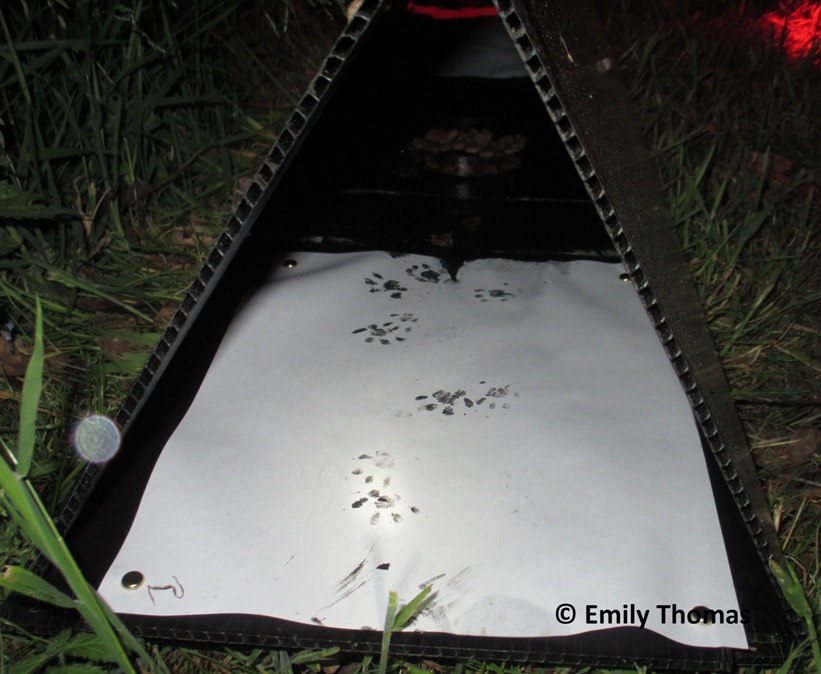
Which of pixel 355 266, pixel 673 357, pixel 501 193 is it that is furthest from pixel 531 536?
pixel 501 193

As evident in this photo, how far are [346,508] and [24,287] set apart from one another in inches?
31.0

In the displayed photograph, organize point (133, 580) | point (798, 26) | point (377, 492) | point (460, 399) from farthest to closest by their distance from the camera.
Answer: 1. point (798, 26)
2. point (460, 399)
3. point (377, 492)
4. point (133, 580)

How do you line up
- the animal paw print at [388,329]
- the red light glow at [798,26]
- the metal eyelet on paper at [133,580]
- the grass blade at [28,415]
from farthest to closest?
1. the red light glow at [798,26]
2. the animal paw print at [388,329]
3. the metal eyelet on paper at [133,580]
4. the grass blade at [28,415]

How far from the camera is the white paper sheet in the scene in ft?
2.80

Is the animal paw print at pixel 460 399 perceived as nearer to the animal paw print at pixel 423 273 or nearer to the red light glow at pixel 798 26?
the animal paw print at pixel 423 273

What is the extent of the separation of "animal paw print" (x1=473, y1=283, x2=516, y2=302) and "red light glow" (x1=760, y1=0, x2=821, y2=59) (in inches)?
60.7

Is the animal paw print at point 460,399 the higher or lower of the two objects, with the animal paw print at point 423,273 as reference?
lower

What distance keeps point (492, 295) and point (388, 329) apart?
23 centimetres

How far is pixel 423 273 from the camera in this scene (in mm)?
1447

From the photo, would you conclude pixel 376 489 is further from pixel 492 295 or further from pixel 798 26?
pixel 798 26

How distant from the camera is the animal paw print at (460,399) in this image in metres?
1.15

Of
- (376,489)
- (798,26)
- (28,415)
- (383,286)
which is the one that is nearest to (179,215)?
(383,286)

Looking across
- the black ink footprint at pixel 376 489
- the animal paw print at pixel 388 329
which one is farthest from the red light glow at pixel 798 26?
the black ink footprint at pixel 376 489

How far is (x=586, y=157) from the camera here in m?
0.59
